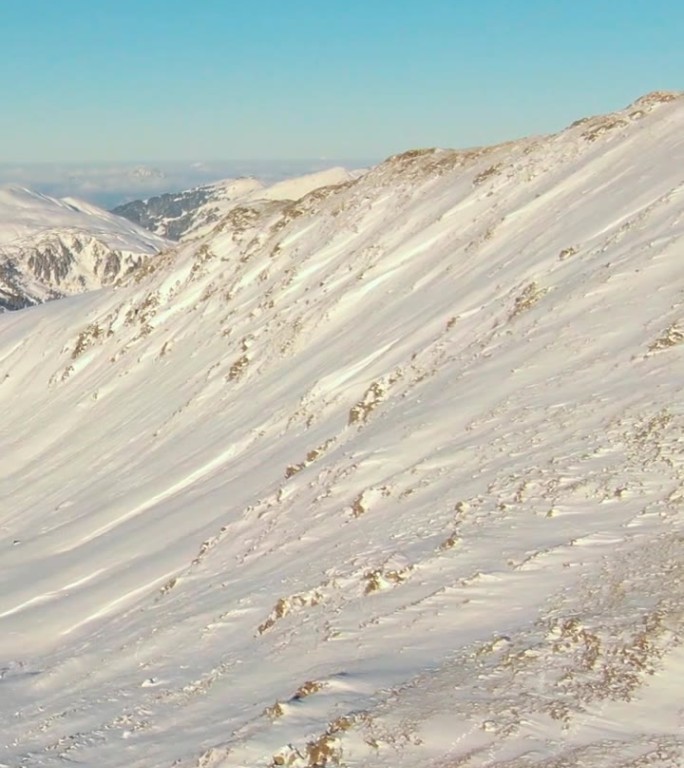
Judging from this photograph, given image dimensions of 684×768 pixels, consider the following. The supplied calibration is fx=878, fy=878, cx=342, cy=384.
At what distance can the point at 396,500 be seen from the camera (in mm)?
23969

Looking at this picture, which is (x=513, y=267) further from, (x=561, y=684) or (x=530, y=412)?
(x=561, y=684)

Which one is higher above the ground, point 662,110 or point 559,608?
point 662,110

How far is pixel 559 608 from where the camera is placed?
47.7 ft

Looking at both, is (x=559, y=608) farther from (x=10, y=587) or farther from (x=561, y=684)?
(x=10, y=587)

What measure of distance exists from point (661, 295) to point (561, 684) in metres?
18.4

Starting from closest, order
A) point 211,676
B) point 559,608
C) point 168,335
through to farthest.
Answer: point 559,608, point 211,676, point 168,335

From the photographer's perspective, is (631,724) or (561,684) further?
(561,684)

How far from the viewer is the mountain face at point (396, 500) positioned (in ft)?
42.5

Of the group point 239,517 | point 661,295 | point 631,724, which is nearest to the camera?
point 631,724

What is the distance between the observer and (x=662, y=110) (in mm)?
50406

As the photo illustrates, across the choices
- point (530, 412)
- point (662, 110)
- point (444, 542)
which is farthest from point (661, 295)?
point (662, 110)

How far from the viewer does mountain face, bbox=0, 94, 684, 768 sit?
12961 millimetres

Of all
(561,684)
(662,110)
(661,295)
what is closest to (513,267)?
(661,295)

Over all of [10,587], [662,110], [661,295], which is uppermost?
[662,110]
